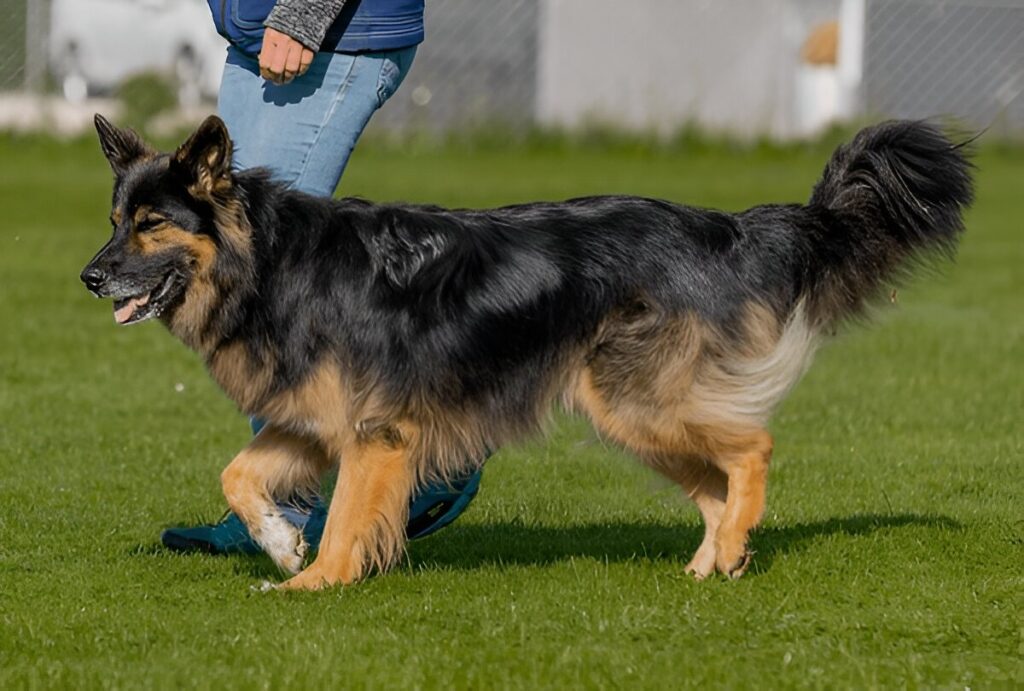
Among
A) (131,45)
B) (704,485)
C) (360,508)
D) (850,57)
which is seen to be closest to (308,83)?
Result: (360,508)

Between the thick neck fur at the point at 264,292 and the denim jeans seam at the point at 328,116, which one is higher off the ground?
the denim jeans seam at the point at 328,116

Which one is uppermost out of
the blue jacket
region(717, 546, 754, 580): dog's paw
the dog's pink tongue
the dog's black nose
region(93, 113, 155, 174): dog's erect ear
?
the blue jacket

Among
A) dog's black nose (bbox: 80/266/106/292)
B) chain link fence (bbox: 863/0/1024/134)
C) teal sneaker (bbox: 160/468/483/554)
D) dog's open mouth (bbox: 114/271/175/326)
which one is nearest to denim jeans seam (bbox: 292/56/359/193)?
dog's open mouth (bbox: 114/271/175/326)

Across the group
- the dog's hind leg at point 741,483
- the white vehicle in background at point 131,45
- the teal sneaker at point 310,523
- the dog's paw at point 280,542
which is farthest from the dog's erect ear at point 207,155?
the white vehicle in background at point 131,45

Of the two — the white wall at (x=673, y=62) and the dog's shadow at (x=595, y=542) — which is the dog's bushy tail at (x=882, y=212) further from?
the white wall at (x=673, y=62)

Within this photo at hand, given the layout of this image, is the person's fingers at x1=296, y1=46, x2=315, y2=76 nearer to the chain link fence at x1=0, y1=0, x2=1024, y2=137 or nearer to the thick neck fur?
the thick neck fur

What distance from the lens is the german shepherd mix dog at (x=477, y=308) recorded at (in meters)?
5.86

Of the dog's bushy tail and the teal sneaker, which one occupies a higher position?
the dog's bushy tail

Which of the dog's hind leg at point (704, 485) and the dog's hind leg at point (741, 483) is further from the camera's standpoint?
the dog's hind leg at point (704, 485)

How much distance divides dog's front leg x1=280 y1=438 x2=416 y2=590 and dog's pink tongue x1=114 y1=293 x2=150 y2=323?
87cm

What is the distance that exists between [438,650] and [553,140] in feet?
68.0

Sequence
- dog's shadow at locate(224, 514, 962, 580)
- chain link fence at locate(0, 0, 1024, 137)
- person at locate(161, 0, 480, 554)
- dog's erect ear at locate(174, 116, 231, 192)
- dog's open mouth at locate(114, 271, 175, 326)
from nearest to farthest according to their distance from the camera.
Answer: dog's erect ear at locate(174, 116, 231, 192), dog's open mouth at locate(114, 271, 175, 326), person at locate(161, 0, 480, 554), dog's shadow at locate(224, 514, 962, 580), chain link fence at locate(0, 0, 1024, 137)

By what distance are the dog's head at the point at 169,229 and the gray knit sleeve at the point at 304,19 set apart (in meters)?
0.65

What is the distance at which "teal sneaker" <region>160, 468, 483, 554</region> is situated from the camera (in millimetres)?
6664
